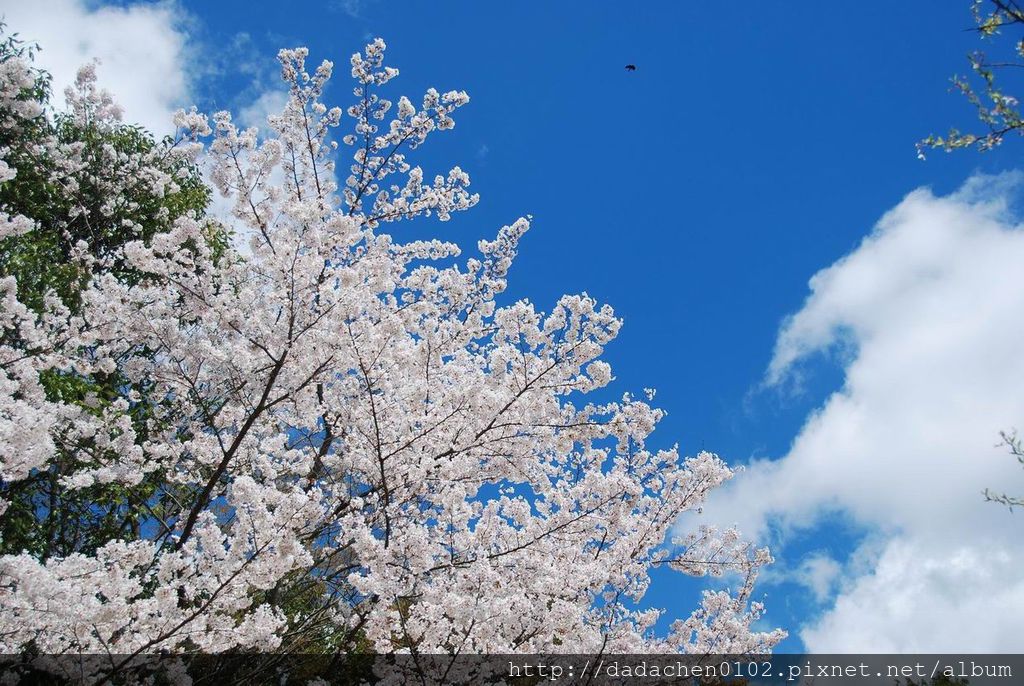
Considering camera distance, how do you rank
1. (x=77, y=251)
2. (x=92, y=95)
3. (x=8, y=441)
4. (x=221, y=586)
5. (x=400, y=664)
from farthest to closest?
(x=77, y=251) → (x=92, y=95) → (x=400, y=664) → (x=8, y=441) → (x=221, y=586)

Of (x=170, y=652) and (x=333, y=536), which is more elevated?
(x=333, y=536)

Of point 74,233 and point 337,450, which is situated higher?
point 74,233

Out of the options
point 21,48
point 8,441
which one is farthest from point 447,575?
point 21,48

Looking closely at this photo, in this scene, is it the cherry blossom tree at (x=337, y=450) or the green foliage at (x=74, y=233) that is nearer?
the cherry blossom tree at (x=337, y=450)

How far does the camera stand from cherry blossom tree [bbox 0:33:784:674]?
508cm

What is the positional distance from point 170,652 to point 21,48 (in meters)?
10.1

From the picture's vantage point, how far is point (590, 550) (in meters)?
7.71

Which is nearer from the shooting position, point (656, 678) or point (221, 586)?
point (221, 586)

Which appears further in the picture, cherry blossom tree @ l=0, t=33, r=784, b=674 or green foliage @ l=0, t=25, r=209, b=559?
green foliage @ l=0, t=25, r=209, b=559

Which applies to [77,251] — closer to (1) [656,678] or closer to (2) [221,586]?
(2) [221,586]

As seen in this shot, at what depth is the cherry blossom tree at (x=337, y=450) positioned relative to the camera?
508 cm

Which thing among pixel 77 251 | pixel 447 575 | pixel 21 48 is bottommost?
pixel 447 575

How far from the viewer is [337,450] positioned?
23.6 ft

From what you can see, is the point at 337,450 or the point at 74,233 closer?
the point at 337,450
